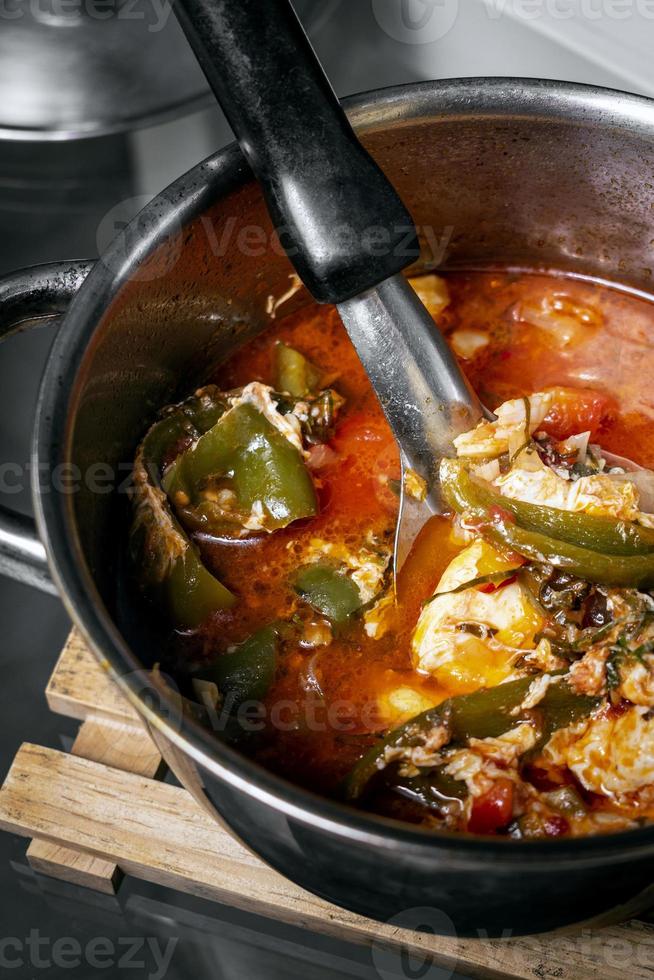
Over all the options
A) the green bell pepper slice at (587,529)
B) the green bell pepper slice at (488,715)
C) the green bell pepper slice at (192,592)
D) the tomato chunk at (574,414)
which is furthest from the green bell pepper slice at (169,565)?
the tomato chunk at (574,414)

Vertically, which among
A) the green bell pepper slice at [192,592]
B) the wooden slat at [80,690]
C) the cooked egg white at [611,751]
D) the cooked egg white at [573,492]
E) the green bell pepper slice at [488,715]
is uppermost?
the green bell pepper slice at [192,592]

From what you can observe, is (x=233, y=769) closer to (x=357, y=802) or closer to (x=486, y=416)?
(x=357, y=802)

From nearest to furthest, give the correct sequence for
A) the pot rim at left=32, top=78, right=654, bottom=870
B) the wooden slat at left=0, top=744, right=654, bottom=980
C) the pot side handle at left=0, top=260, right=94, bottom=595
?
the pot rim at left=32, top=78, right=654, bottom=870, the pot side handle at left=0, top=260, right=94, bottom=595, the wooden slat at left=0, top=744, right=654, bottom=980

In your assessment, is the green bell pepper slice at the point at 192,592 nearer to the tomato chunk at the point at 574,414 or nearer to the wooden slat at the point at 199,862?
the wooden slat at the point at 199,862

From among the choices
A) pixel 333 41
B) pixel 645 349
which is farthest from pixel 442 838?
pixel 333 41

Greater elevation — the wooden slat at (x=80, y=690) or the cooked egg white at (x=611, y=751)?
the wooden slat at (x=80, y=690)

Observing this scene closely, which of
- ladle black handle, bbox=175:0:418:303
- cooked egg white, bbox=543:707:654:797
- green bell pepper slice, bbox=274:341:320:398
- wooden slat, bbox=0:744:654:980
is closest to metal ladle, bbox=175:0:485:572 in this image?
ladle black handle, bbox=175:0:418:303

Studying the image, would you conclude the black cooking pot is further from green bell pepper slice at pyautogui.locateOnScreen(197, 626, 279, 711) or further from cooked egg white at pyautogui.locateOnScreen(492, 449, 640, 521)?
cooked egg white at pyautogui.locateOnScreen(492, 449, 640, 521)
